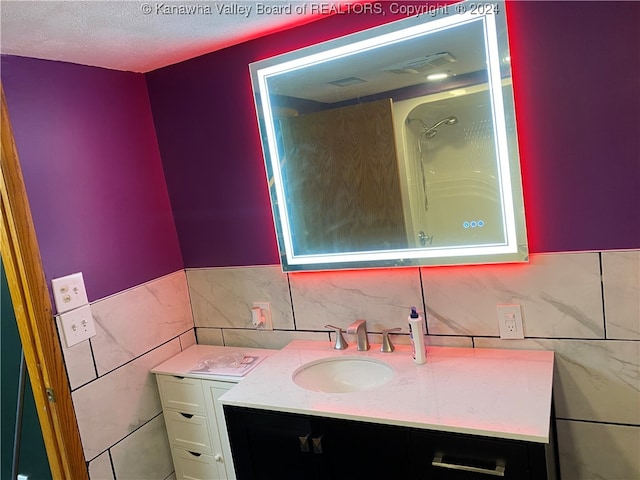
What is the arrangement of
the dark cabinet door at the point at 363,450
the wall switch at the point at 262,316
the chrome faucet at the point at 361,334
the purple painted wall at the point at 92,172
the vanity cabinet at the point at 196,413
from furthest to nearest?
1. the wall switch at the point at 262,316
2. the vanity cabinet at the point at 196,413
3. the chrome faucet at the point at 361,334
4. the purple painted wall at the point at 92,172
5. the dark cabinet door at the point at 363,450

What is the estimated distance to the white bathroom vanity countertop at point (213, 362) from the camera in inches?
75.9

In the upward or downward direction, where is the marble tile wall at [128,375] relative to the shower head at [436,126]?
downward

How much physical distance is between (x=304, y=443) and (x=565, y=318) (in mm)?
956

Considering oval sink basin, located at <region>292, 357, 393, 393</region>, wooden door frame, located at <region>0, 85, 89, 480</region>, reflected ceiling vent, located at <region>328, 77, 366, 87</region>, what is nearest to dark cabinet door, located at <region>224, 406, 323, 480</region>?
→ oval sink basin, located at <region>292, 357, 393, 393</region>

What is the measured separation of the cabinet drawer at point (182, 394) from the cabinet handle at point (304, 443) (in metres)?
0.63

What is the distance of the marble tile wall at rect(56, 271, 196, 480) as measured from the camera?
184cm

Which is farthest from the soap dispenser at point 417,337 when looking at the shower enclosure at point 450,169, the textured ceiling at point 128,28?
the textured ceiling at point 128,28

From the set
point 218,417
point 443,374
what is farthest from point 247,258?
point 443,374

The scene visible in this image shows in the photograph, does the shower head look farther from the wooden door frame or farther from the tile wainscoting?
the wooden door frame

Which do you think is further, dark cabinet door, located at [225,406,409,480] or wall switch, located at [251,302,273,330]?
wall switch, located at [251,302,273,330]

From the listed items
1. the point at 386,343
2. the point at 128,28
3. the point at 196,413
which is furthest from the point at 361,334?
the point at 128,28

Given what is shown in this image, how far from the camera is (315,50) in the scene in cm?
178

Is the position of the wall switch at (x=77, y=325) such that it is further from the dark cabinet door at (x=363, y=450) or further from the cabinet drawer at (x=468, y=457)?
the cabinet drawer at (x=468, y=457)

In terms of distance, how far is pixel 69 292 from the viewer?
178 centimetres
